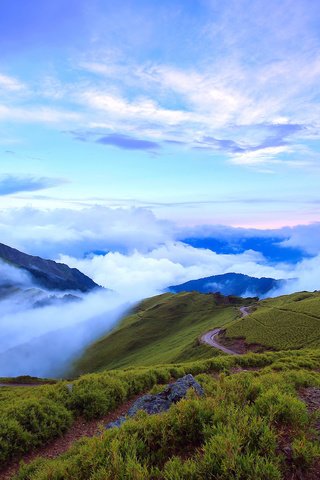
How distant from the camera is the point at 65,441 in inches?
655

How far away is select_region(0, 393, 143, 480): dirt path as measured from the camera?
46.6ft

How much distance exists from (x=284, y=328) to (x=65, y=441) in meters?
82.8

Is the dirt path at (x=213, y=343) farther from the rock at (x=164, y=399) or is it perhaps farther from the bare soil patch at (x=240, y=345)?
the rock at (x=164, y=399)

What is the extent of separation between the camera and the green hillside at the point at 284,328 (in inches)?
3045

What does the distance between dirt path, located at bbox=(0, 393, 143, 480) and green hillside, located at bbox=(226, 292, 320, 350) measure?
6391 cm

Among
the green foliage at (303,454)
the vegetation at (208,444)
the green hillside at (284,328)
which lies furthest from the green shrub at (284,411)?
the green hillside at (284,328)

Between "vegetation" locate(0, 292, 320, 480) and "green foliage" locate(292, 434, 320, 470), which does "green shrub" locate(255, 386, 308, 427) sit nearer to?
"vegetation" locate(0, 292, 320, 480)

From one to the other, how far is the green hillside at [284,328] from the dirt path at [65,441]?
6391cm

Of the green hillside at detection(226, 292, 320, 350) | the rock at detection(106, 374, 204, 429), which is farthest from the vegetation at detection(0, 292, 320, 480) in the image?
the green hillside at detection(226, 292, 320, 350)

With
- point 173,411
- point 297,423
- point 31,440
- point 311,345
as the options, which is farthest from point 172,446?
point 311,345

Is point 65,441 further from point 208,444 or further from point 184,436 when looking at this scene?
point 208,444

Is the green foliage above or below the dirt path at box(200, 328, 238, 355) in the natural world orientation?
above

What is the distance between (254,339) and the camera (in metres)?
85.6

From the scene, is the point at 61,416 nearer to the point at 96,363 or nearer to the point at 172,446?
the point at 172,446
